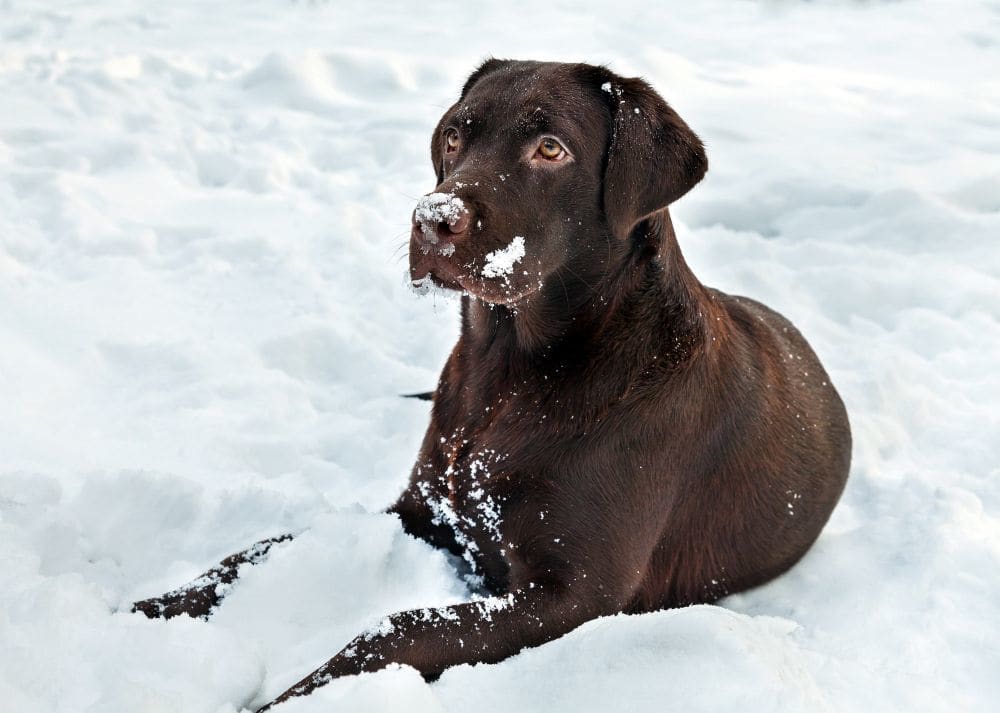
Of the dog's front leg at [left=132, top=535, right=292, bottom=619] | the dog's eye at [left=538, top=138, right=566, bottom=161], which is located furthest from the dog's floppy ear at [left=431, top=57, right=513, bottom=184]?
the dog's front leg at [left=132, top=535, right=292, bottom=619]

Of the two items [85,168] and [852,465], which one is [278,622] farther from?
[85,168]

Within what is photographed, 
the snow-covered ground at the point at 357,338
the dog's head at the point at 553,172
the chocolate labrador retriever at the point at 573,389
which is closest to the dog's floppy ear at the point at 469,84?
the chocolate labrador retriever at the point at 573,389

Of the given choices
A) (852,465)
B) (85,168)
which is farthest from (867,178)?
(85,168)

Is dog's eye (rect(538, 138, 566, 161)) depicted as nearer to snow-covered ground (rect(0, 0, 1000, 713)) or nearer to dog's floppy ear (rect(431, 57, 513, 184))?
dog's floppy ear (rect(431, 57, 513, 184))

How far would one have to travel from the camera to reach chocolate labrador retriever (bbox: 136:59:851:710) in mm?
2787

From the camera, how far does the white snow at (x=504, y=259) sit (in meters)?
2.78

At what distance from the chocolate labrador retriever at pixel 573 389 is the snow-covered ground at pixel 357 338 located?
0.24 meters

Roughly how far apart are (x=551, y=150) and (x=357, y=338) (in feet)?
6.34

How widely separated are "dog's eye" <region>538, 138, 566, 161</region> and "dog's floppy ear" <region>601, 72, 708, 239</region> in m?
0.15

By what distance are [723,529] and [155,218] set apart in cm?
367

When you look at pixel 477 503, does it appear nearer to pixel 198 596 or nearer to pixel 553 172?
pixel 198 596

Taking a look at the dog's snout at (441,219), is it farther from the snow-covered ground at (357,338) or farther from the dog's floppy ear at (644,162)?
the snow-covered ground at (357,338)

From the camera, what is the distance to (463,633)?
8.82 feet

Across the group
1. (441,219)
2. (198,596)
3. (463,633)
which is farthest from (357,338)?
(463,633)
